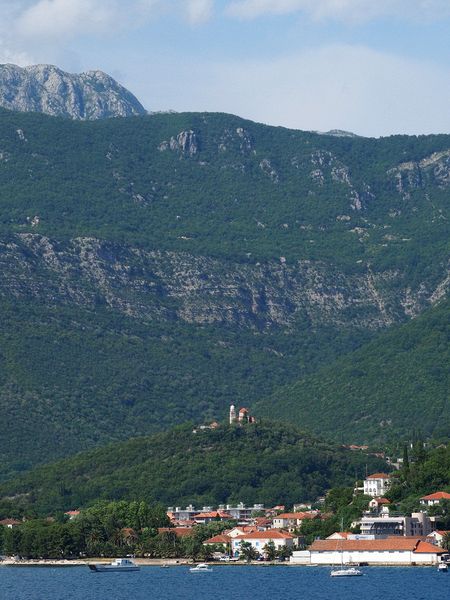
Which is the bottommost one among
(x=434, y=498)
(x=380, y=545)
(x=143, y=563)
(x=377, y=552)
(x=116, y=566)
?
(x=116, y=566)

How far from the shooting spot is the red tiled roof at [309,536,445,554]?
180875mm

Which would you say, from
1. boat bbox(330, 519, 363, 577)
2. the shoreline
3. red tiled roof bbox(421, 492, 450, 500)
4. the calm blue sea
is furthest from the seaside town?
boat bbox(330, 519, 363, 577)

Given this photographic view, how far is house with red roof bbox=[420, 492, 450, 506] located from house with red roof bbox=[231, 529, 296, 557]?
45.7 ft

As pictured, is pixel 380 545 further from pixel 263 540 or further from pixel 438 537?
pixel 263 540

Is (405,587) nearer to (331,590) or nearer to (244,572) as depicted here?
(331,590)

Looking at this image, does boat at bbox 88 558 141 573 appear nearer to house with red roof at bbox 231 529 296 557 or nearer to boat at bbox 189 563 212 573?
boat at bbox 189 563 212 573

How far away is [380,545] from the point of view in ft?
604

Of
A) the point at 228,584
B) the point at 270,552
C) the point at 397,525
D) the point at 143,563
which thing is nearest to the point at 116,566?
the point at 143,563

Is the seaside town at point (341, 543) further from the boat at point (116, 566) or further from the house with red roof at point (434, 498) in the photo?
the boat at point (116, 566)

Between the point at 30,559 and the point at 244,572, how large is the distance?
30517 millimetres

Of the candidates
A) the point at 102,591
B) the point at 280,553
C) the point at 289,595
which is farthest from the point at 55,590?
the point at 280,553

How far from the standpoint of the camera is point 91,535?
656 feet

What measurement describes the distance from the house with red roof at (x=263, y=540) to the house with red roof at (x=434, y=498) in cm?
1393

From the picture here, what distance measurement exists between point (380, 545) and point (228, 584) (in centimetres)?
2665
